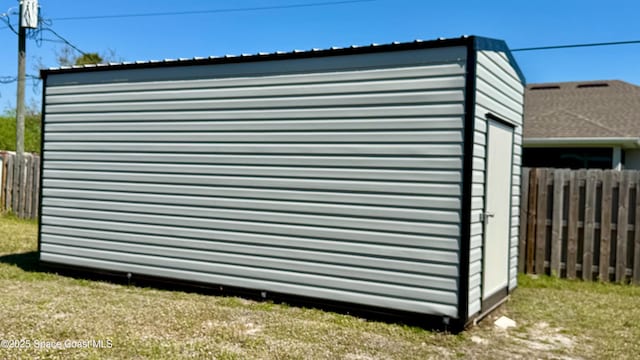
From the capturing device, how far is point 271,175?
519 centimetres

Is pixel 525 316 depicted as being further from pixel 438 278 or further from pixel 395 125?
pixel 395 125

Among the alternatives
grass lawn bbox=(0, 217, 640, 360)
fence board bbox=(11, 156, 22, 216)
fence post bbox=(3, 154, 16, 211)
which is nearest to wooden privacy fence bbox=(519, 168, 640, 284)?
grass lawn bbox=(0, 217, 640, 360)

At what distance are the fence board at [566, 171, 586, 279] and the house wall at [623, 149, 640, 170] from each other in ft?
21.2

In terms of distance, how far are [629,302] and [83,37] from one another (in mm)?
20634

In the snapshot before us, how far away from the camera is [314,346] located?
3.91m

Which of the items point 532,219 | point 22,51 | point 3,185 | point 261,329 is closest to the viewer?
point 261,329

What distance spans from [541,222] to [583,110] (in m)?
7.20

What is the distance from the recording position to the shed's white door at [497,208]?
4777 millimetres

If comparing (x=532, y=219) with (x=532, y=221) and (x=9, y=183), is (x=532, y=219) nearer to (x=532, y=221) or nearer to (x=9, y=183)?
(x=532, y=221)

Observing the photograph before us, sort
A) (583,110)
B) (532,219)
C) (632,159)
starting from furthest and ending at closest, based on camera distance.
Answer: (583,110), (632,159), (532,219)

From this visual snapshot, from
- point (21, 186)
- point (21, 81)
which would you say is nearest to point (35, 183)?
point (21, 186)

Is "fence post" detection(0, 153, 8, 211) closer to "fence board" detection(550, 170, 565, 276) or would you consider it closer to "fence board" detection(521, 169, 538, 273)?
"fence board" detection(521, 169, 538, 273)

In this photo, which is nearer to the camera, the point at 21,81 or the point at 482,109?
the point at 482,109

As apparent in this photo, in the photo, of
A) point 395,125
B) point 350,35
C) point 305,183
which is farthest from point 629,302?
point 350,35
